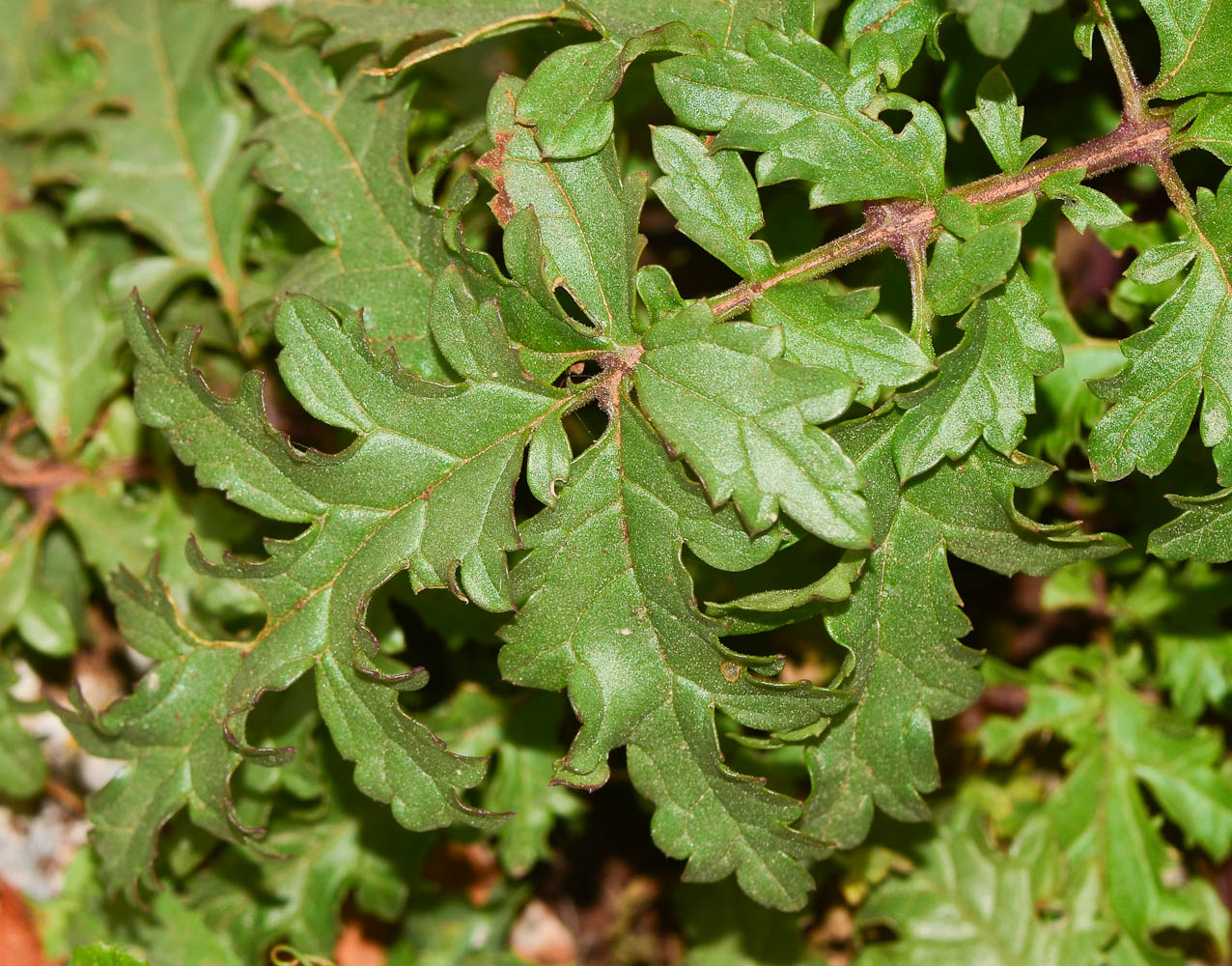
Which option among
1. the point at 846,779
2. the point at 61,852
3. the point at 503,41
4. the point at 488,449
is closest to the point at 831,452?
the point at 488,449

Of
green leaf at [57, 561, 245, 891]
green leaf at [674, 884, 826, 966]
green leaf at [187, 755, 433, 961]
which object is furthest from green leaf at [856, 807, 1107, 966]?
green leaf at [57, 561, 245, 891]

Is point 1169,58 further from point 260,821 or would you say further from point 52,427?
point 52,427

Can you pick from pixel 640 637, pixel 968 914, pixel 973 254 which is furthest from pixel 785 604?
pixel 968 914

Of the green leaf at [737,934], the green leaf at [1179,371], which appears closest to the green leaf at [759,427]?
the green leaf at [1179,371]

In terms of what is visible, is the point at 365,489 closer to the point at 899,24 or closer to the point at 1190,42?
the point at 899,24

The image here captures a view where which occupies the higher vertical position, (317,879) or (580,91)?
(580,91)

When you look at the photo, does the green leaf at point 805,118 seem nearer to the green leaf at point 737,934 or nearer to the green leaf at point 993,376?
the green leaf at point 993,376
